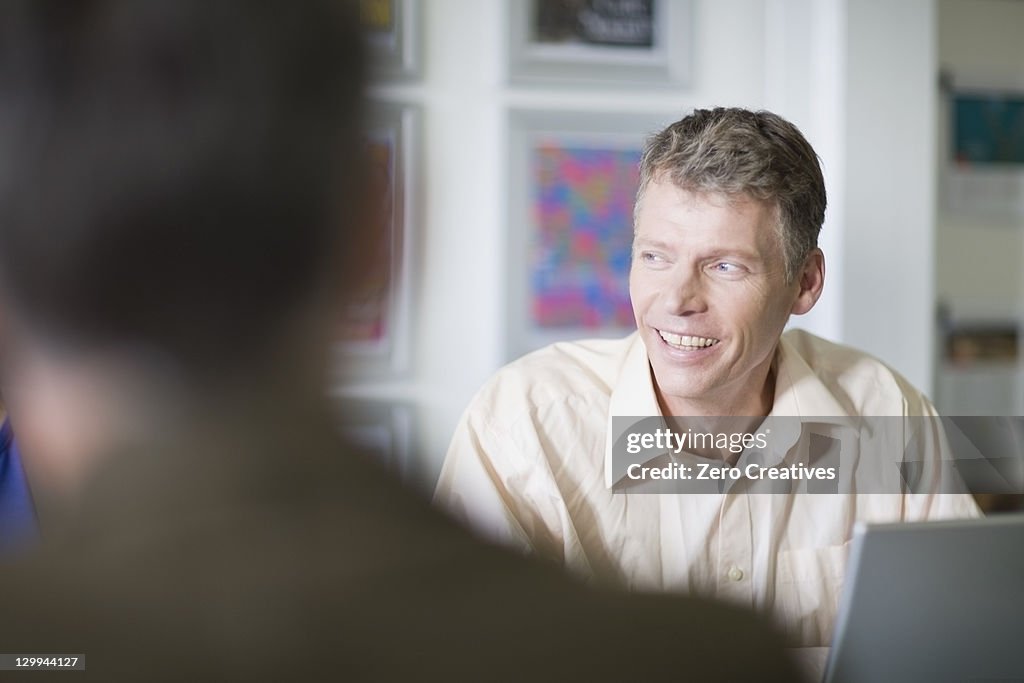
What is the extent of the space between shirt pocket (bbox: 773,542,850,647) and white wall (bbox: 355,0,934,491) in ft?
2.28

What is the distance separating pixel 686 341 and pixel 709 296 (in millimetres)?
69

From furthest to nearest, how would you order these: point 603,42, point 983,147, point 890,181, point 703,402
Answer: point 983,147
point 890,181
point 603,42
point 703,402

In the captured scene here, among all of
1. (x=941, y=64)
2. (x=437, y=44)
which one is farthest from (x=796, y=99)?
(x=437, y=44)

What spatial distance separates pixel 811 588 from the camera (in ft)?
3.97

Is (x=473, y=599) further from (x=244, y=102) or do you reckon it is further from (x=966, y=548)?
(x=966, y=548)

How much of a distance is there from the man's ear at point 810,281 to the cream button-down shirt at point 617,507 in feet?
0.43

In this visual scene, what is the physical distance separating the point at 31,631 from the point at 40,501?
0.04 meters

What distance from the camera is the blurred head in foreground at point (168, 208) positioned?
0.74 feet

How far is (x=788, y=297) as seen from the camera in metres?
1.30

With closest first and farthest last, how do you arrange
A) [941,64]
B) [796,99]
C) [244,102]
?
[244,102] < [796,99] < [941,64]

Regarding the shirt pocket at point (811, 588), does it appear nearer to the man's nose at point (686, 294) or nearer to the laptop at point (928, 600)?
the man's nose at point (686, 294)

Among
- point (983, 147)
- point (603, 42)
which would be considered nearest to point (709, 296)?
point (603, 42)

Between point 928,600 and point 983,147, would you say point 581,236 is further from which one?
point 928,600

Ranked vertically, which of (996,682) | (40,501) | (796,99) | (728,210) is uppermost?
(796,99)
